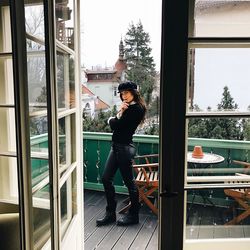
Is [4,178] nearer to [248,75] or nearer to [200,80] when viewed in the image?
[200,80]

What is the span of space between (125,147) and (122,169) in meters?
0.24

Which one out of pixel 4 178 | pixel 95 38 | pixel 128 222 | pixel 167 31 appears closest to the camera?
pixel 167 31

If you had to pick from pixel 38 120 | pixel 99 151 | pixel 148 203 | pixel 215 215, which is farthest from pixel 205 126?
pixel 99 151

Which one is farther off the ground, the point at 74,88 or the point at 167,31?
the point at 167,31

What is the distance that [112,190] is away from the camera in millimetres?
3076

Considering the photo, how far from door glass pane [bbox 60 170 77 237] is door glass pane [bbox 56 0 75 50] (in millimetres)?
794

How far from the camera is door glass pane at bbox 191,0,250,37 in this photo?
46.0 inches

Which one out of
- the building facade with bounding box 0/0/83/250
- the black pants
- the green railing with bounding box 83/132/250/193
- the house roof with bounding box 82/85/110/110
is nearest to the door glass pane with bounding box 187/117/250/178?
the building facade with bounding box 0/0/83/250

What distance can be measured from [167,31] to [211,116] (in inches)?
14.9

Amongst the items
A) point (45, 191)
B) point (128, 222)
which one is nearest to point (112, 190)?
point (128, 222)

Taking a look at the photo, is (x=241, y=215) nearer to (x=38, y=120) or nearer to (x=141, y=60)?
(x=38, y=120)

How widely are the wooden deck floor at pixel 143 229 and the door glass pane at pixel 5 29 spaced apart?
1.21 m

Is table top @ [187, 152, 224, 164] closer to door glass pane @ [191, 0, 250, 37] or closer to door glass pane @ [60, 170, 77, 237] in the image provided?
door glass pane @ [191, 0, 250, 37]

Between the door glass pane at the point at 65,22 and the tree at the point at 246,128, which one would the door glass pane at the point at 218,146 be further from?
the door glass pane at the point at 65,22
